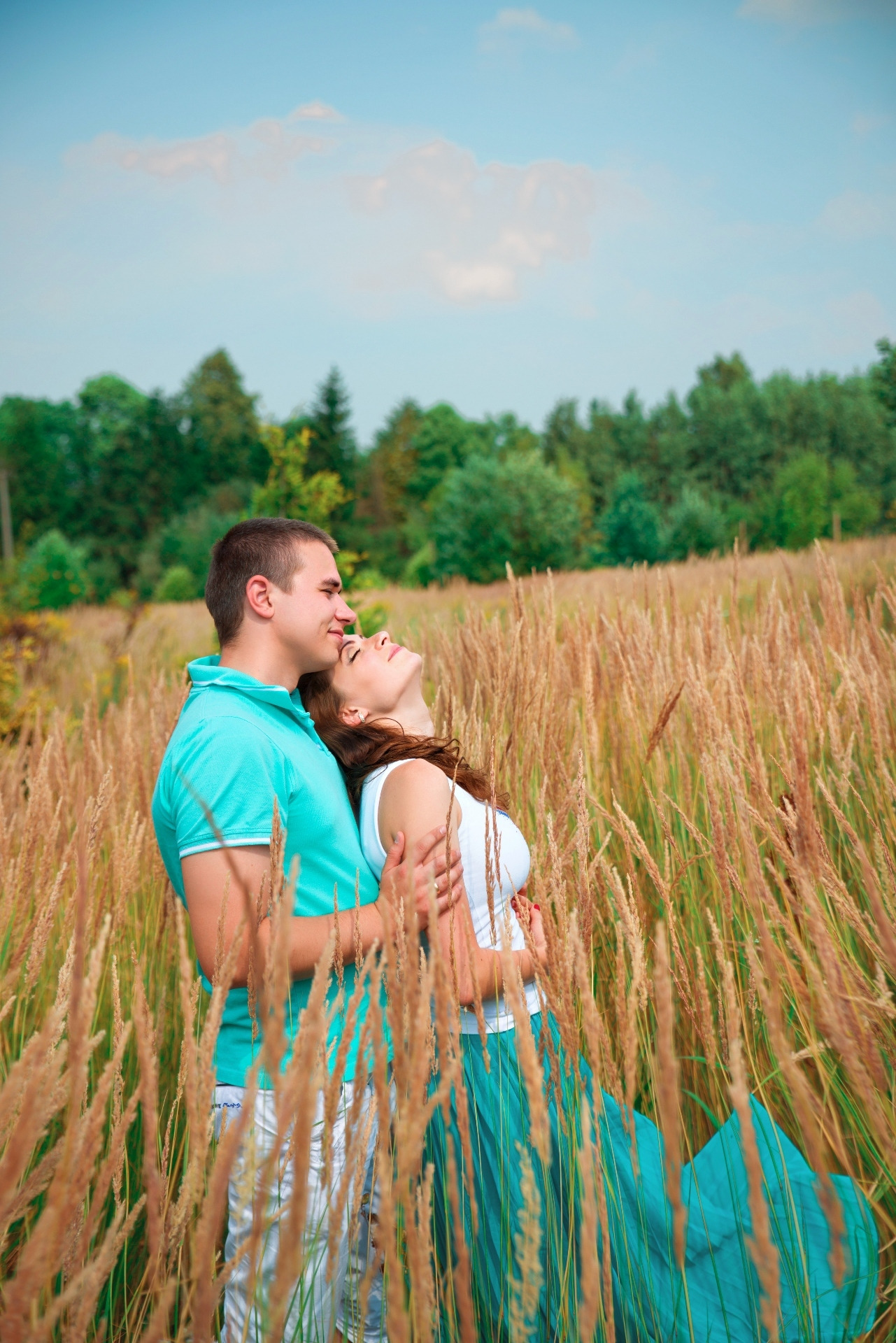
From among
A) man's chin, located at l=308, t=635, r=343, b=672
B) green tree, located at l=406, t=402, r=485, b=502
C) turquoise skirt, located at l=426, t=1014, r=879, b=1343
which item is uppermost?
green tree, located at l=406, t=402, r=485, b=502

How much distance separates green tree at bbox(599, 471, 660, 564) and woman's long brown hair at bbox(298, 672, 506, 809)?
69.7 ft

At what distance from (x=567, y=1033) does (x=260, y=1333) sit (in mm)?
411

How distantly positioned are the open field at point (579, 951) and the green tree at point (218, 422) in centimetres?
4304

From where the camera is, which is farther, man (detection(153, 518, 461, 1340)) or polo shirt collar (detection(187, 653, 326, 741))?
polo shirt collar (detection(187, 653, 326, 741))

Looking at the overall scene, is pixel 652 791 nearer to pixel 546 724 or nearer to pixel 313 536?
pixel 546 724

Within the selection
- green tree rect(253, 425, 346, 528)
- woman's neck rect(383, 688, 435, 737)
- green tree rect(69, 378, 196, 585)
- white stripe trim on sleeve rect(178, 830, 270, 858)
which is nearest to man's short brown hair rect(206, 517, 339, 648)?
woman's neck rect(383, 688, 435, 737)

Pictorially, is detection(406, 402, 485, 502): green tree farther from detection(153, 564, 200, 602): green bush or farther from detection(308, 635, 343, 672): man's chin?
detection(308, 635, 343, 672): man's chin

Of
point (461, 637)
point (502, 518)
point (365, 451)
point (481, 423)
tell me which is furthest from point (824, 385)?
point (461, 637)

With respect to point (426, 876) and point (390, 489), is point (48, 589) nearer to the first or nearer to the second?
point (426, 876)

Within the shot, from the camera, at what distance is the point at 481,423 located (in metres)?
55.0

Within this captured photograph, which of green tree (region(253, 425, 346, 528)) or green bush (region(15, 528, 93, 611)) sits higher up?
green tree (region(253, 425, 346, 528))

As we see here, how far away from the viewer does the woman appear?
1.04m

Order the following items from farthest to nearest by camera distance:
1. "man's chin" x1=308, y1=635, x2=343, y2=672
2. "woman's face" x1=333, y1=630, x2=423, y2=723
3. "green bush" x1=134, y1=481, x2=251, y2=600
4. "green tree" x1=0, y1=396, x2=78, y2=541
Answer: "green tree" x1=0, y1=396, x2=78, y2=541
"green bush" x1=134, y1=481, x2=251, y2=600
"woman's face" x1=333, y1=630, x2=423, y2=723
"man's chin" x1=308, y1=635, x2=343, y2=672

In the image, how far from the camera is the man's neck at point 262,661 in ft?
5.57
